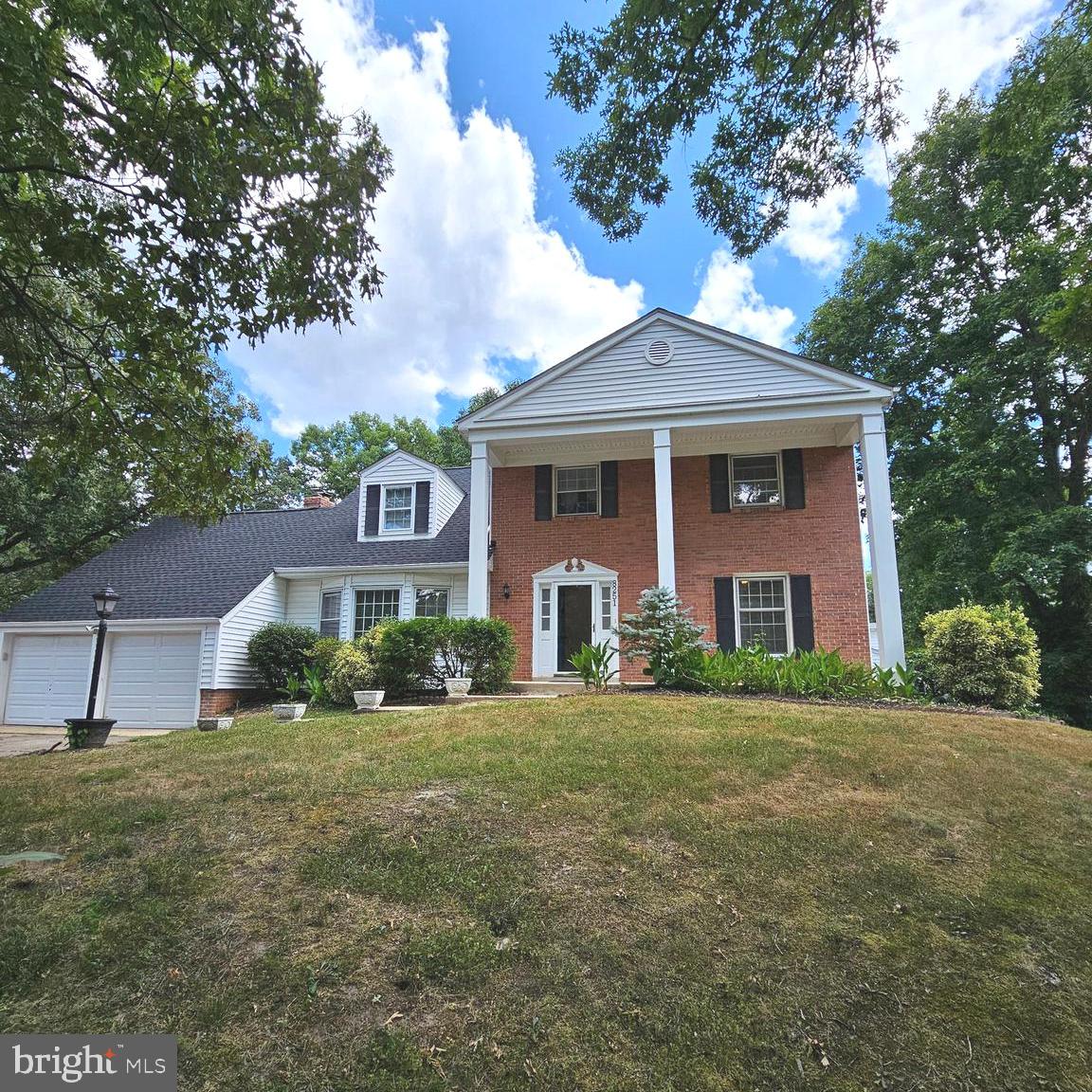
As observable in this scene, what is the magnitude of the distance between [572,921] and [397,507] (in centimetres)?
1403

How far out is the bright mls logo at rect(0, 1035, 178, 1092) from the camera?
2.20 meters

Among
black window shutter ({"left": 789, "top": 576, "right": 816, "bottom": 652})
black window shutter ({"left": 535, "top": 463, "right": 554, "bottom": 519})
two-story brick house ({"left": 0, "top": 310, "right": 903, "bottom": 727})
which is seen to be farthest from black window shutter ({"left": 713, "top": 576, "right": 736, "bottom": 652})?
black window shutter ({"left": 535, "top": 463, "right": 554, "bottom": 519})

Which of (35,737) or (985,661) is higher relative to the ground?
(985,661)

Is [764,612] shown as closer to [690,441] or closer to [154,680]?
[690,441]

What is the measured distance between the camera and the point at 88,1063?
7.43ft

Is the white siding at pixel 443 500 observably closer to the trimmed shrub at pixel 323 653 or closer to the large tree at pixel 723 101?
the trimmed shrub at pixel 323 653

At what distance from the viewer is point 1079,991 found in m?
2.58

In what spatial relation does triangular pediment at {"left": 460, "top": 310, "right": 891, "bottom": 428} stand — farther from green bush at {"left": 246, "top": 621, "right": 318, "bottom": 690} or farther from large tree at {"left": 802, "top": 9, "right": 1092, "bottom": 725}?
green bush at {"left": 246, "top": 621, "right": 318, "bottom": 690}

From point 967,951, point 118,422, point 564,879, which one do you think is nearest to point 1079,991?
point 967,951

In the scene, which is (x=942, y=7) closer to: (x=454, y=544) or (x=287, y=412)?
(x=454, y=544)

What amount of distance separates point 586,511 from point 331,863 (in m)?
10.8

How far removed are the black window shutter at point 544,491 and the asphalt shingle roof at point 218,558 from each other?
84.6 inches

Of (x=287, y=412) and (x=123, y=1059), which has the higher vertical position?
(x=287, y=412)

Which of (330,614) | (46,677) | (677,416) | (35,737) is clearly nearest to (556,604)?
(677,416)
